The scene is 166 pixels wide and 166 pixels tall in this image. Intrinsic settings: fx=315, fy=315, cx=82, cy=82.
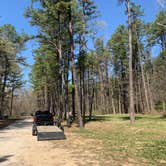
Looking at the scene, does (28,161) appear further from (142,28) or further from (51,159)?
(142,28)

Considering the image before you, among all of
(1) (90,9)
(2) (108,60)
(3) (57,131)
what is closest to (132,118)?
(3) (57,131)

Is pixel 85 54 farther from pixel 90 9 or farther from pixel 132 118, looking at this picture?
pixel 132 118

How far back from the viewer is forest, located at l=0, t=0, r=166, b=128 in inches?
1063

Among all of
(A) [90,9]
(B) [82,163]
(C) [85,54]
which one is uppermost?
(A) [90,9]

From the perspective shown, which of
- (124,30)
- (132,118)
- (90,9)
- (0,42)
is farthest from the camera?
(124,30)

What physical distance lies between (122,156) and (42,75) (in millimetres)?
42100

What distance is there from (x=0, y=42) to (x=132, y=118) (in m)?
13.7

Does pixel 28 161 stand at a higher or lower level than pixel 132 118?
lower

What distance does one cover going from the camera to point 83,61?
32.6 meters

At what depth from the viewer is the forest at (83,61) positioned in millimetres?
27002

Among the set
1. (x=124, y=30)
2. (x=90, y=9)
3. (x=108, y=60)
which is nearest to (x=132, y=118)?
(x=90, y=9)

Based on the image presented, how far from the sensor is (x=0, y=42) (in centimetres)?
2878

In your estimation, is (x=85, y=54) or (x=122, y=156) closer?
(x=122, y=156)

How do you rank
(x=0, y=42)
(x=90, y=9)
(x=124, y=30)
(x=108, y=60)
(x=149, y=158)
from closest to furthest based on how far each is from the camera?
(x=149, y=158) < (x=0, y=42) < (x=90, y=9) < (x=124, y=30) < (x=108, y=60)
